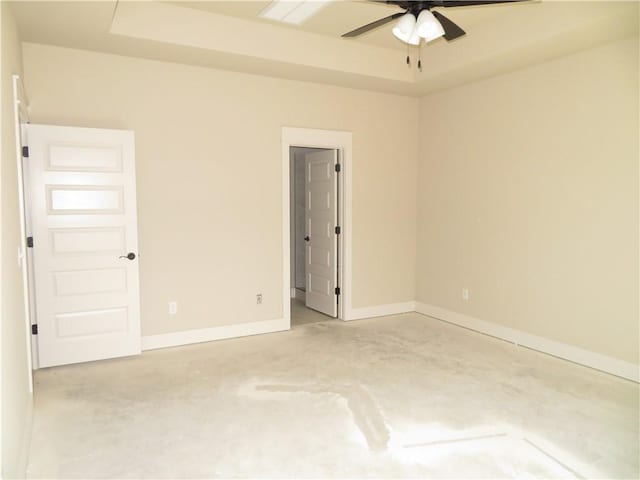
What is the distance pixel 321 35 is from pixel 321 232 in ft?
7.79

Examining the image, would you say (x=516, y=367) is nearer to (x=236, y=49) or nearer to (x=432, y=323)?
(x=432, y=323)

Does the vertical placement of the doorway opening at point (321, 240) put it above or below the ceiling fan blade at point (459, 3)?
below

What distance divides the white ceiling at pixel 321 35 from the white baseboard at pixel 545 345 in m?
2.68

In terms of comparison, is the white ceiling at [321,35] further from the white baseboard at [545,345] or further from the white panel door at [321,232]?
the white baseboard at [545,345]

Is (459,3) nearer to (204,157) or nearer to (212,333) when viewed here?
(204,157)

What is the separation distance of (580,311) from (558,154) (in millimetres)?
1465

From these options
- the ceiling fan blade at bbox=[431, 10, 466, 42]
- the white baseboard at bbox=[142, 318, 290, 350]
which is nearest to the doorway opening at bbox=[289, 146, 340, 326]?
the white baseboard at bbox=[142, 318, 290, 350]

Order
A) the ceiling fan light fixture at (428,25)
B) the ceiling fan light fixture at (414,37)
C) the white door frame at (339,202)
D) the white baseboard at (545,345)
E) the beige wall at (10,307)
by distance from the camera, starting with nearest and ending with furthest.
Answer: the beige wall at (10,307)
the ceiling fan light fixture at (428,25)
the ceiling fan light fixture at (414,37)
the white baseboard at (545,345)
the white door frame at (339,202)

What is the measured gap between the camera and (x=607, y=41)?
3875mm

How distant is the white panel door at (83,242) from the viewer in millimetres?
3922

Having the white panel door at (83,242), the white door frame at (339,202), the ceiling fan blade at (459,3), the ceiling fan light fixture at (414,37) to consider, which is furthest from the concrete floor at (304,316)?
the ceiling fan blade at (459,3)

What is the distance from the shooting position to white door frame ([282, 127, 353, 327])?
5.19 metres

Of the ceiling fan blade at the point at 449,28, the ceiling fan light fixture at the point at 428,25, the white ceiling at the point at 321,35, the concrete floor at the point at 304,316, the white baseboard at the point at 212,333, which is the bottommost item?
the concrete floor at the point at 304,316

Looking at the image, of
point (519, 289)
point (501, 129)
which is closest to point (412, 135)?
point (501, 129)
